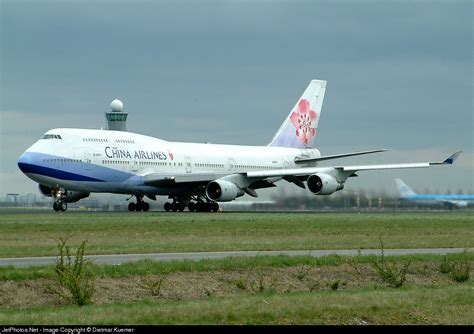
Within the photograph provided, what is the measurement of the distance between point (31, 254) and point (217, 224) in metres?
19.4

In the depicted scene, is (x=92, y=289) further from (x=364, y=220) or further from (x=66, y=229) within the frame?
(x=364, y=220)

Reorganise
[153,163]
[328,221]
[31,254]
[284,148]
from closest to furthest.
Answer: [31,254] → [328,221] → [153,163] → [284,148]

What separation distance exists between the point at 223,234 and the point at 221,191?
86.8 ft

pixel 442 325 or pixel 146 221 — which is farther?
pixel 146 221

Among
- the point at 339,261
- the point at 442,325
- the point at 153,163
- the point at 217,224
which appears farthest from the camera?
the point at 153,163

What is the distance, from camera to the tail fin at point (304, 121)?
283 ft

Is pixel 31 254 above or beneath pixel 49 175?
beneath

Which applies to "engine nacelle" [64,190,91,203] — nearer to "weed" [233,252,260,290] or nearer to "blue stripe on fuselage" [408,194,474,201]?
"blue stripe on fuselage" [408,194,474,201]

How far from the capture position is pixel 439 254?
31.4m

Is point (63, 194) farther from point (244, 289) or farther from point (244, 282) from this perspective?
point (244, 289)

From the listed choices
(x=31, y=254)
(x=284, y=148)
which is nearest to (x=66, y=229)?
A: (x=31, y=254)

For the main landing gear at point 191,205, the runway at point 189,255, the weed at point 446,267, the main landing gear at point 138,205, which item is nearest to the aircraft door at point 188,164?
the main landing gear at point 191,205

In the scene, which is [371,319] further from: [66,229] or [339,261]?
[66,229]

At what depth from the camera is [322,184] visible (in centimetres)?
7019
